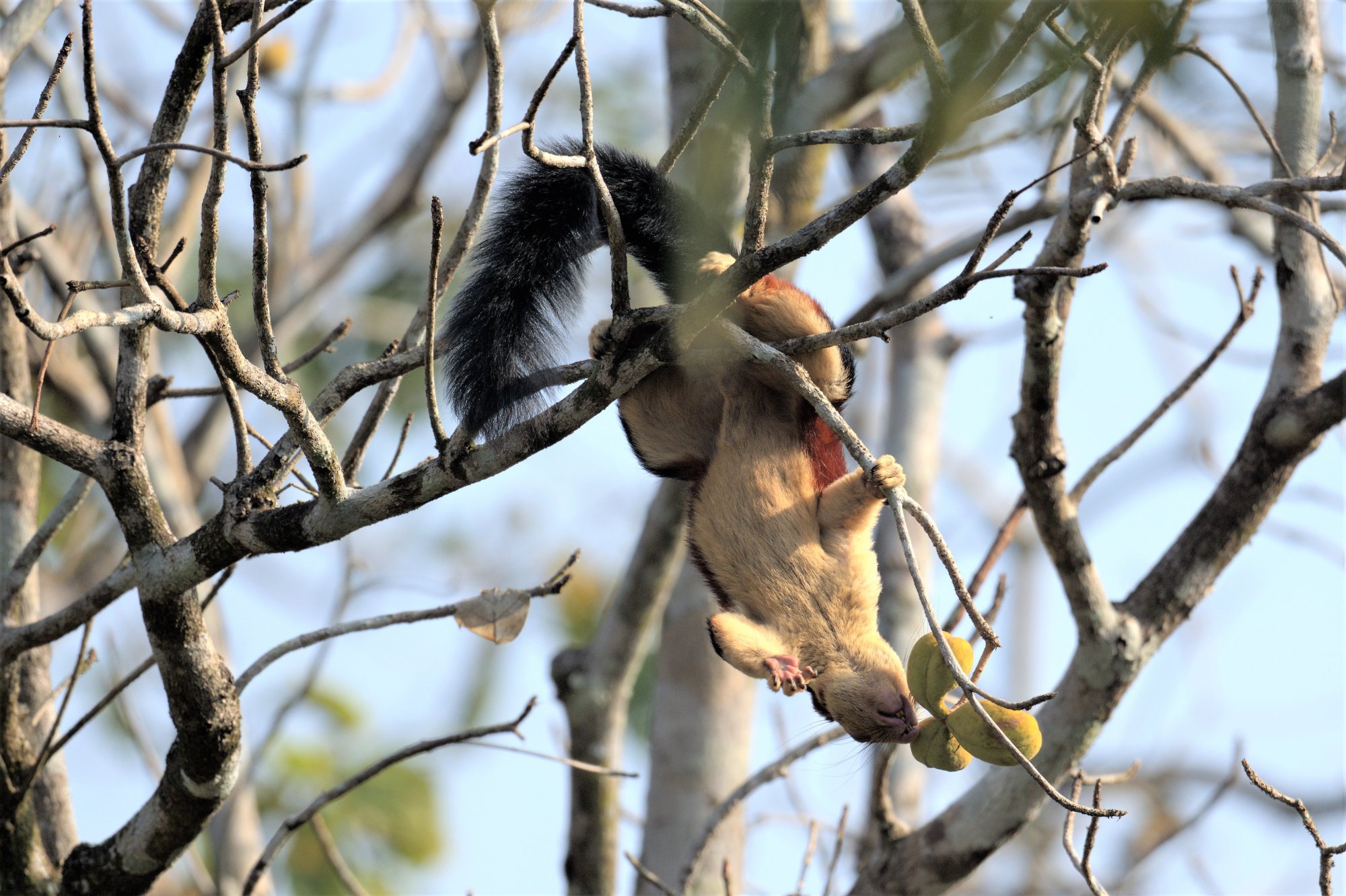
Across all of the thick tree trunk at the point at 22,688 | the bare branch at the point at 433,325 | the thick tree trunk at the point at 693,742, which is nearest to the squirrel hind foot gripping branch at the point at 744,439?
the bare branch at the point at 433,325

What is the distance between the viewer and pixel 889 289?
4.92 metres

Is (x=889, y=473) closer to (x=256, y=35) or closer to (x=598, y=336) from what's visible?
(x=598, y=336)

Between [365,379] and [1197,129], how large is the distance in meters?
5.32

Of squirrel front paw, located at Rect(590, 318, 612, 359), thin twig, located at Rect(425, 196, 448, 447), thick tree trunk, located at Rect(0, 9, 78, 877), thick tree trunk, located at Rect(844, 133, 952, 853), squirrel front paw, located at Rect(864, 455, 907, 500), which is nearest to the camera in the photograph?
thin twig, located at Rect(425, 196, 448, 447)

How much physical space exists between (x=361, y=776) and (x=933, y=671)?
1.68 metres

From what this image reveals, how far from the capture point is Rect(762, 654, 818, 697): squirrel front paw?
3.07 m

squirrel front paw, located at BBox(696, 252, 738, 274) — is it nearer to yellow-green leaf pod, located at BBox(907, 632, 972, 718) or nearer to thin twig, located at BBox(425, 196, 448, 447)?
thin twig, located at BBox(425, 196, 448, 447)

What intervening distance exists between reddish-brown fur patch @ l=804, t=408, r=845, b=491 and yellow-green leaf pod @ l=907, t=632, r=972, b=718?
2.94 feet

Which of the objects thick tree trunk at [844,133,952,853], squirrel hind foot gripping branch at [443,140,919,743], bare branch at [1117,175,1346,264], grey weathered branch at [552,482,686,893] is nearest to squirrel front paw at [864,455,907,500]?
squirrel hind foot gripping branch at [443,140,919,743]

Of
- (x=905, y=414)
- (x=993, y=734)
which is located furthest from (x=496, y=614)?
(x=905, y=414)

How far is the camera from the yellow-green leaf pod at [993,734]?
Result: 2471 mm

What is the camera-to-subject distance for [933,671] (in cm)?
261

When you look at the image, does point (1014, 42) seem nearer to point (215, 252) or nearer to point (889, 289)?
point (215, 252)

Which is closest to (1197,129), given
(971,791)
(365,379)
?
(971,791)
